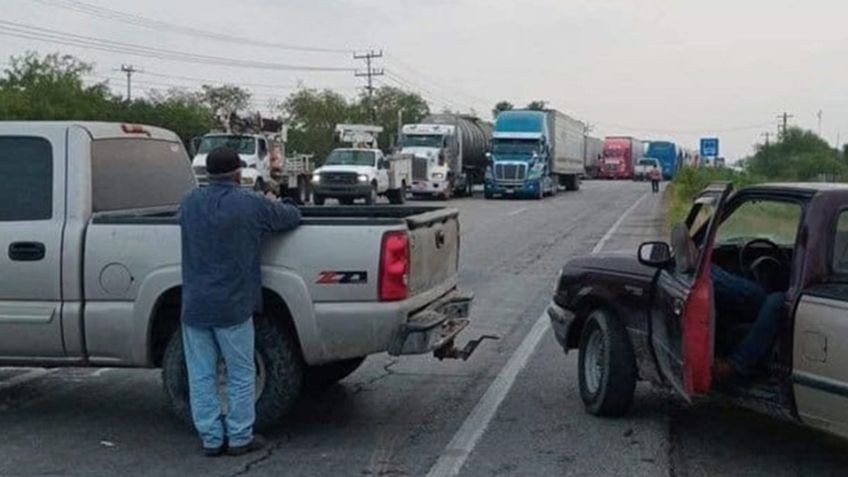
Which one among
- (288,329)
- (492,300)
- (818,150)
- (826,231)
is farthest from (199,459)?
(818,150)

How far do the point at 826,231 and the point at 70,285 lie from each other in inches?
173

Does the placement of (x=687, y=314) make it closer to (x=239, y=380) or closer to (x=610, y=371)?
(x=610, y=371)

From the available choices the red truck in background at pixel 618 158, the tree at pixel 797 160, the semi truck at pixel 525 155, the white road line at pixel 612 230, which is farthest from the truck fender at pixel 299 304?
the red truck in background at pixel 618 158

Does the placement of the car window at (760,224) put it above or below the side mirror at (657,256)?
above

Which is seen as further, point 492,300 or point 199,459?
point 492,300

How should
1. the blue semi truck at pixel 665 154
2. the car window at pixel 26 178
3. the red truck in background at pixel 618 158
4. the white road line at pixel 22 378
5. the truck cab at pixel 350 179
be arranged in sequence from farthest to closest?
the red truck in background at pixel 618 158
the blue semi truck at pixel 665 154
the truck cab at pixel 350 179
the white road line at pixel 22 378
the car window at pixel 26 178

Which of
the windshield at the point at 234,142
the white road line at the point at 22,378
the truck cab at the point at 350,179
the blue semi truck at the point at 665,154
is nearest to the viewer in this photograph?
the white road line at the point at 22,378

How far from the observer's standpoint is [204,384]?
6.74 meters

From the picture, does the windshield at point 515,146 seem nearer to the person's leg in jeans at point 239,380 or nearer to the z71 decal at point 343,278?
the z71 decal at point 343,278

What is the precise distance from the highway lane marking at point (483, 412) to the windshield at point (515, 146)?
36.9 m

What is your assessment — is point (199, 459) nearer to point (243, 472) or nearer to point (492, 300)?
point (243, 472)

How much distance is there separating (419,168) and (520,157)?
4.71 meters

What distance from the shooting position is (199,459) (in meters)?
6.66

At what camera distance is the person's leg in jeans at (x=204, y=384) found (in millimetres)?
6688
